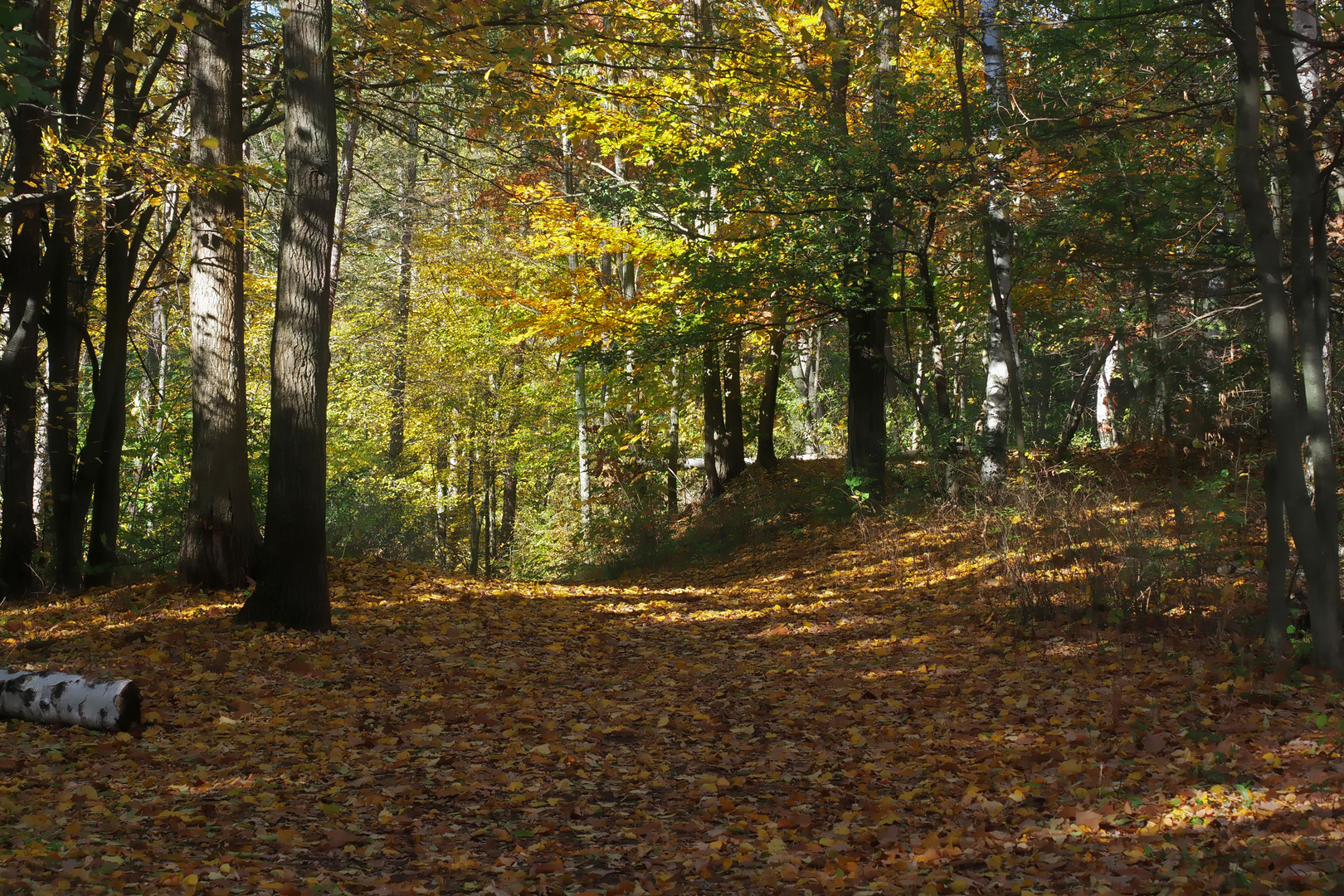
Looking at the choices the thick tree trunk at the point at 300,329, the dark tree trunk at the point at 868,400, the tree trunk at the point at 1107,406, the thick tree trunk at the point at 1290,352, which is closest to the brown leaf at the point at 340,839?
the thick tree trunk at the point at 300,329

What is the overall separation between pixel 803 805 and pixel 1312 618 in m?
3.46

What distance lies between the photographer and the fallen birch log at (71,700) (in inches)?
224

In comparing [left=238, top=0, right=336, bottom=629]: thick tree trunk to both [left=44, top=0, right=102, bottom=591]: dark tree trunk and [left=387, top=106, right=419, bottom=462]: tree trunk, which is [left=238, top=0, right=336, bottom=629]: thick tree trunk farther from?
[left=387, top=106, right=419, bottom=462]: tree trunk

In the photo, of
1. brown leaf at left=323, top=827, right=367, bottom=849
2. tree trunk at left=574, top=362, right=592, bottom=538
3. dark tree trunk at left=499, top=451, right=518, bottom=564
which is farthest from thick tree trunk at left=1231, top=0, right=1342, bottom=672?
dark tree trunk at left=499, top=451, right=518, bottom=564

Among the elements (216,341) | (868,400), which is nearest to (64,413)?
(216,341)

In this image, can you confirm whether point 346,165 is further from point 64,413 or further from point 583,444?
point 64,413

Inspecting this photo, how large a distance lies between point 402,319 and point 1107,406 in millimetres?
16177

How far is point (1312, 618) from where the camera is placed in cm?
587

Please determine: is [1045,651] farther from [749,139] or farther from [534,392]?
[534,392]

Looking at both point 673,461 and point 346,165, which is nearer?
Answer: point 346,165

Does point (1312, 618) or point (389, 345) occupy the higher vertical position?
point (389, 345)

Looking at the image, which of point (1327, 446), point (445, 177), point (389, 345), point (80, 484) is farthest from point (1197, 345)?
point (445, 177)

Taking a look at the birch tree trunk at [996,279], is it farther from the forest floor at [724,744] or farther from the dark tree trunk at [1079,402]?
the forest floor at [724,744]

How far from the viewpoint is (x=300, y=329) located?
7844 mm
